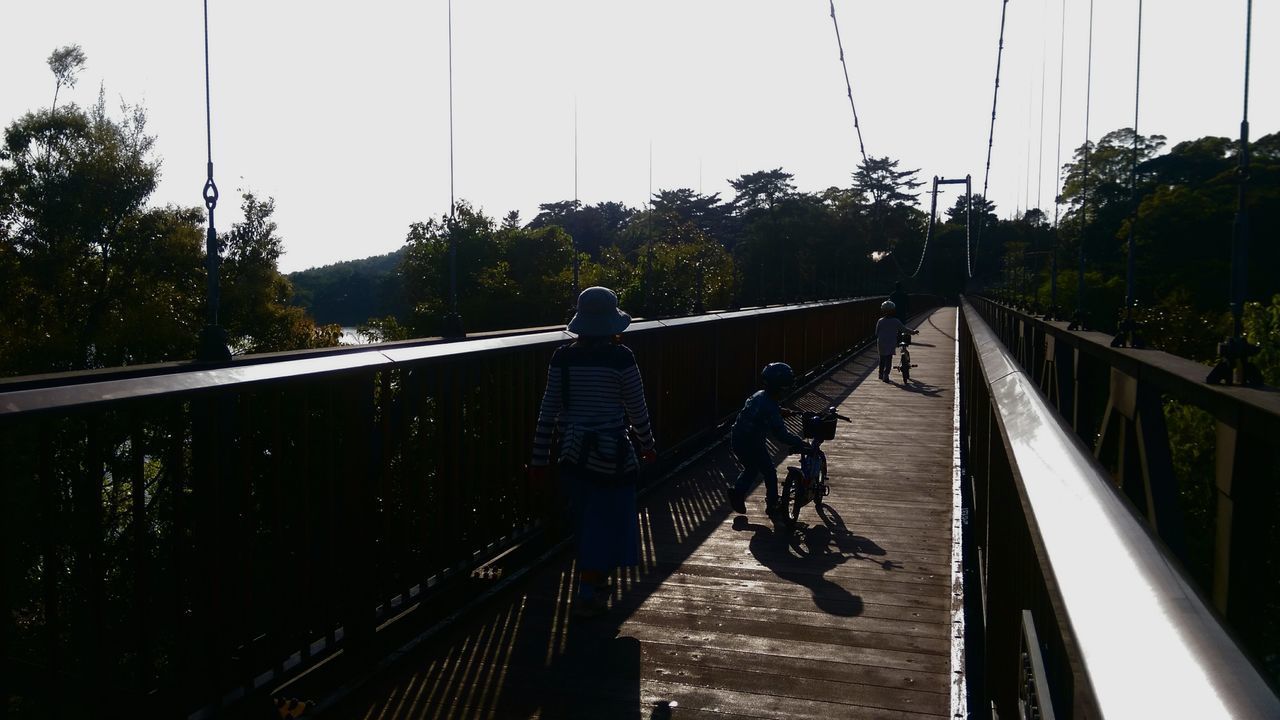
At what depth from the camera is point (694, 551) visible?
619 centimetres

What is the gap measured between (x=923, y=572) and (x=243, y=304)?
5201 centimetres

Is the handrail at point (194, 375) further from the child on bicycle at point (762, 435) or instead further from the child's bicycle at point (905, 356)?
the child's bicycle at point (905, 356)

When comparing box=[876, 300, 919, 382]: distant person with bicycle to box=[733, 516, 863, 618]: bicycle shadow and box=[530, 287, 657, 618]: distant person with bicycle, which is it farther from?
box=[530, 287, 657, 618]: distant person with bicycle

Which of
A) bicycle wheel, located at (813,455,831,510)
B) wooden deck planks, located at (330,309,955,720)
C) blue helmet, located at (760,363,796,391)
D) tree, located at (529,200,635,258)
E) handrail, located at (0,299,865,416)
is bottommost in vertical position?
wooden deck planks, located at (330,309,955,720)

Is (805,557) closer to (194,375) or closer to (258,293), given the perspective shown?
(194,375)

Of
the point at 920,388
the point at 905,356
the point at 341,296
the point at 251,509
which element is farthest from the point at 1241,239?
the point at 341,296

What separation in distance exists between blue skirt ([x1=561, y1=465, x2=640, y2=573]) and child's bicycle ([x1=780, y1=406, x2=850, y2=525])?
201 centimetres

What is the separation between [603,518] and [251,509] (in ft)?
5.89

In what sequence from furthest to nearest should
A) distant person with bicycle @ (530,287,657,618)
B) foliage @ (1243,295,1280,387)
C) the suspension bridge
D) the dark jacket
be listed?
foliage @ (1243,295,1280,387), the dark jacket, distant person with bicycle @ (530,287,657,618), the suspension bridge

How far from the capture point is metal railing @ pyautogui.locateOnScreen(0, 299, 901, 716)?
2.90 meters

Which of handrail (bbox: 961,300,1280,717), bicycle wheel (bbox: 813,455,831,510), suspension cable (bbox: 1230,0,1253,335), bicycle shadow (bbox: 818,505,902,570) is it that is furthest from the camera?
bicycle wheel (bbox: 813,455,831,510)

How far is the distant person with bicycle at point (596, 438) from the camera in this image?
4.88 metres

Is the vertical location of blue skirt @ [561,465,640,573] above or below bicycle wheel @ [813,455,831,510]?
above

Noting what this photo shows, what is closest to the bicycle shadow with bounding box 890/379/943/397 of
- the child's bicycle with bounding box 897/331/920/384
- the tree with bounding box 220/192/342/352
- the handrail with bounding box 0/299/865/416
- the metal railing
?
the child's bicycle with bounding box 897/331/920/384
